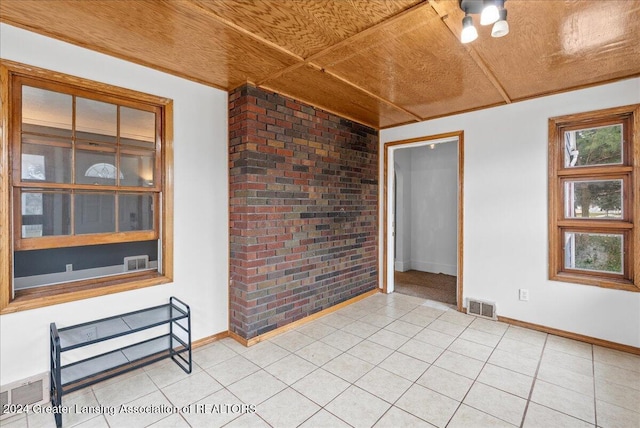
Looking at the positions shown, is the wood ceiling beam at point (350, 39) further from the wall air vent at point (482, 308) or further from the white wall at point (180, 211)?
the wall air vent at point (482, 308)

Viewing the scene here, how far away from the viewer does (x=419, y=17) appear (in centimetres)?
184

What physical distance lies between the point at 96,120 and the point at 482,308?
4.33m

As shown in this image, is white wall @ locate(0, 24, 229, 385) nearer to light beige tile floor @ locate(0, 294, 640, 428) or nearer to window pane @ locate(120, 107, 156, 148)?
window pane @ locate(120, 107, 156, 148)

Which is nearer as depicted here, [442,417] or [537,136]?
[442,417]

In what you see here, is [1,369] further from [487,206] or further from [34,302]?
[487,206]

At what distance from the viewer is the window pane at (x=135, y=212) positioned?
8.15 ft

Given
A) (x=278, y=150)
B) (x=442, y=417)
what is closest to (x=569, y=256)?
(x=442, y=417)

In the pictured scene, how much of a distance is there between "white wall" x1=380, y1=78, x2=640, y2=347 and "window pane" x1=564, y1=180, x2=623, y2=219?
246mm

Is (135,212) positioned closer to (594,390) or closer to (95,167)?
(95,167)

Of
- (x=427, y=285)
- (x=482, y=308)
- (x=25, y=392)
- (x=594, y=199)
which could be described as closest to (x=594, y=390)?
(x=482, y=308)

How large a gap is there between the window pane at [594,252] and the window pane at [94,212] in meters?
4.37

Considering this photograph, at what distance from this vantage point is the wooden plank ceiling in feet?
5.76

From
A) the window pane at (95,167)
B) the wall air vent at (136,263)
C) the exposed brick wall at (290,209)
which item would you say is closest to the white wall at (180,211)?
the exposed brick wall at (290,209)

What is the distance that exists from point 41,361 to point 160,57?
2.36 metres
